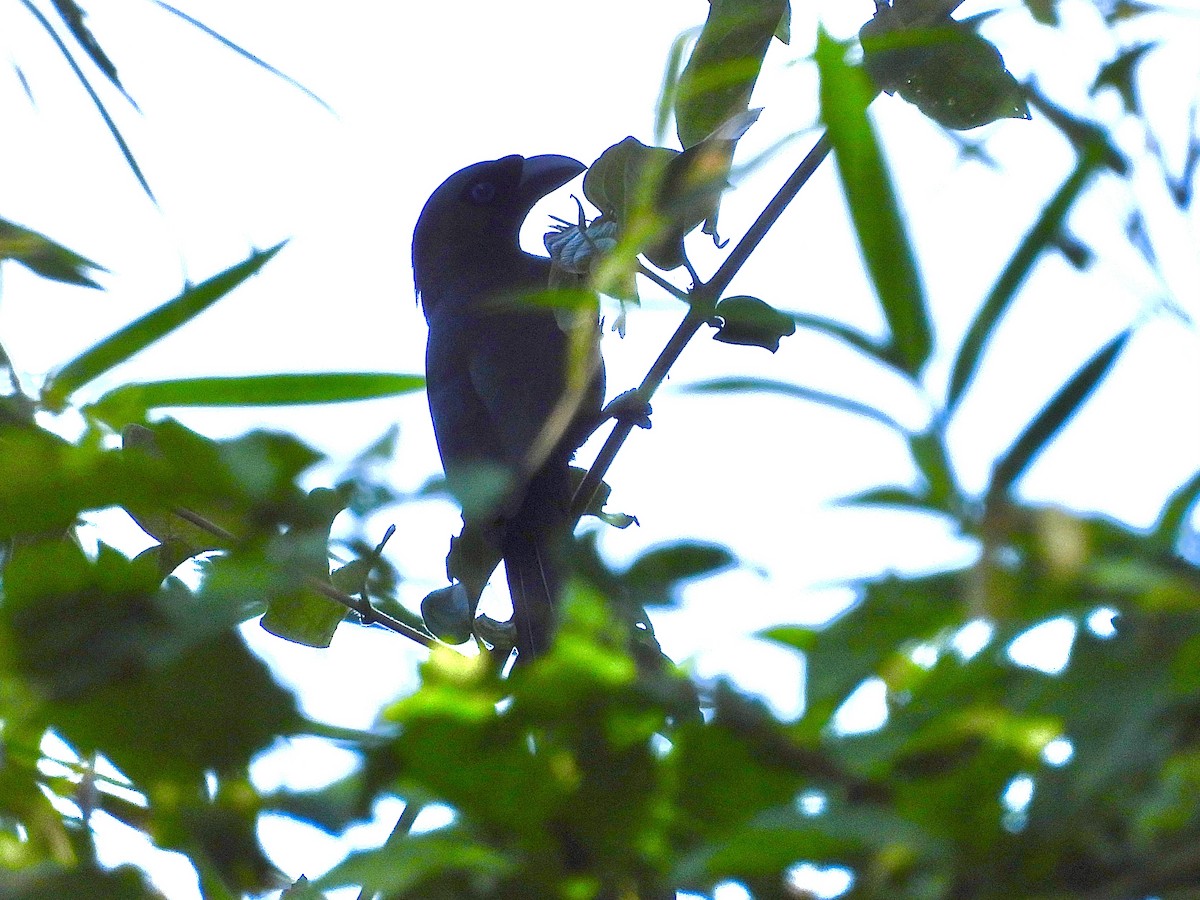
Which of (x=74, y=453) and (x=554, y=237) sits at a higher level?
(x=554, y=237)

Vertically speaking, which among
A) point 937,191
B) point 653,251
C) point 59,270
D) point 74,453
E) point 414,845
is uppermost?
point 653,251

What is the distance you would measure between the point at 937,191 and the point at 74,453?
0.57 metres

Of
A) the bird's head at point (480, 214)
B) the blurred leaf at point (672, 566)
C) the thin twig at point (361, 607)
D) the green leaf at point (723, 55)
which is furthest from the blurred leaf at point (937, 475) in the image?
the bird's head at point (480, 214)

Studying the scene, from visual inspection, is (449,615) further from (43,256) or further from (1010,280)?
(1010,280)

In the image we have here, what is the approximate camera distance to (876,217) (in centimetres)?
69

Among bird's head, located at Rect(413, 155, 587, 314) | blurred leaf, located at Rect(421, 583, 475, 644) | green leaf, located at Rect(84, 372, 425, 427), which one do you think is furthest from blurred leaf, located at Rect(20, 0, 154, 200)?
bird's head, located at Rect(413, 155, 587, 314)

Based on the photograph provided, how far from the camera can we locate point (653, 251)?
2.21 metres

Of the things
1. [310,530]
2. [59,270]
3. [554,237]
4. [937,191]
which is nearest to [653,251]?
[554,237]

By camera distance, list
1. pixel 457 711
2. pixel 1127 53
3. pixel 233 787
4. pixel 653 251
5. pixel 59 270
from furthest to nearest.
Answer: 1. pixel 653 251
2. pixel 59 270
3. pixel 1127 53
4. pixel 233 787
5. pixel 457 711

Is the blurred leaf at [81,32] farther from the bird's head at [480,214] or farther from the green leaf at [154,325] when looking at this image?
the bird's head at [480,214]

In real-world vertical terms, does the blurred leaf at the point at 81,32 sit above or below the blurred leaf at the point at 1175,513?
above

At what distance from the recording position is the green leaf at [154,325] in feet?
3.37

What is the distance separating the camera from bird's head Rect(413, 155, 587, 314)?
16.1 feet

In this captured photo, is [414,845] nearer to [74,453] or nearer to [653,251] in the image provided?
[74,453]
